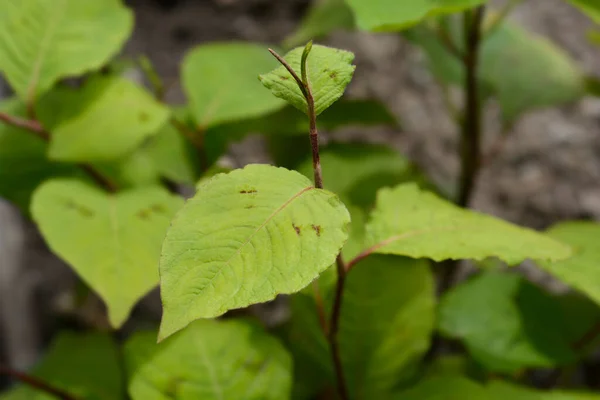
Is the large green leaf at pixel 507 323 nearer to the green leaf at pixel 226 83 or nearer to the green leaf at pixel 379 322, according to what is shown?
the green leaf at pixel 379 322

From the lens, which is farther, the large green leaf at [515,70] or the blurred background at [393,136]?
the blurred background at [393,136]

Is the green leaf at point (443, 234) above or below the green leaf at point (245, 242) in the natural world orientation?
below

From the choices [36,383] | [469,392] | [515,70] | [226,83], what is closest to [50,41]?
[226,83]

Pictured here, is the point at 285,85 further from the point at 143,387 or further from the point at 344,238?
the point at 143,387

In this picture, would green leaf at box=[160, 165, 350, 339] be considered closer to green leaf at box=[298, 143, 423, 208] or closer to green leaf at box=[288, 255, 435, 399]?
green leaf at box=[288, 255, 435, 399]

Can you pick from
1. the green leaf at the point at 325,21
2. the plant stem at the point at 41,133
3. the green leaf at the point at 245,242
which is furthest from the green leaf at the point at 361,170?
the green leaf at the point at 245,242

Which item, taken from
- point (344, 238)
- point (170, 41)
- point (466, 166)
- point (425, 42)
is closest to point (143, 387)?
point (344, 238)

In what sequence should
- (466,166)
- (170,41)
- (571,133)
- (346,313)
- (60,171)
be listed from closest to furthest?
(346,313) < (60,171) < (466,166) < (571,133) < (170,41)
